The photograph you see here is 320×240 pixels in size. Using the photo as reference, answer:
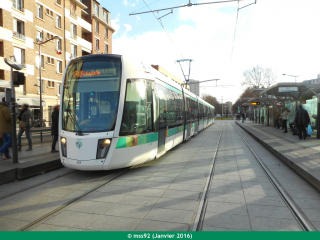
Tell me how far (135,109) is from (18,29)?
24.2m

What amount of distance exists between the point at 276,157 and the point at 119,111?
606 centimetres

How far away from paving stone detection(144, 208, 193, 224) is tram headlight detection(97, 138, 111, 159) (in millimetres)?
2214

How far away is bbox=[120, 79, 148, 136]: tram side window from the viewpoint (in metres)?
6.40

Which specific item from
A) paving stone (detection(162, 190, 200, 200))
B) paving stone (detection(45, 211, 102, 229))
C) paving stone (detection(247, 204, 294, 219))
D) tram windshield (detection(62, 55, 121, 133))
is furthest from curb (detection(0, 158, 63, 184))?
paving stone (detection(247, 204, 294, 219))

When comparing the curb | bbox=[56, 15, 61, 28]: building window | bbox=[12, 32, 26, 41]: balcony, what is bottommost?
the curb

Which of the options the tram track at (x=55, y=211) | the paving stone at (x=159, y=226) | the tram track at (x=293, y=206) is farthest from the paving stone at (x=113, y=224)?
the tram track at (x=293, y=206)

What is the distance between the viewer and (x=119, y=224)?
12.2ft

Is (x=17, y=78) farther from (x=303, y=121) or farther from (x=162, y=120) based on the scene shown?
(x=303, y=121)

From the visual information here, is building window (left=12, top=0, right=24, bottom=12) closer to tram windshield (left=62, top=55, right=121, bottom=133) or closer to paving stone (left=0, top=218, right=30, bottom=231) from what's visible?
tram windshield (left=62, top=55, right=121, bottom=133)

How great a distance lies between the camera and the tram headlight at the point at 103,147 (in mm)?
6047

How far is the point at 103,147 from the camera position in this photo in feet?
19.9

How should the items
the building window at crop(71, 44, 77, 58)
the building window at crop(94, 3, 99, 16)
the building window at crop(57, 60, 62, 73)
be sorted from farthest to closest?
the building window at crop(94, 3, 99, 16) → the building window at crop(71, 44, 77, 58) → the building window at crop(57, 60, 62, 73)

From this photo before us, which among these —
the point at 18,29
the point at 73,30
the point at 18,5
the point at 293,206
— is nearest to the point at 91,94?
the point at 293,206

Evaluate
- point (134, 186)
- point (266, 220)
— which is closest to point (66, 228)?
point (134, 186)
